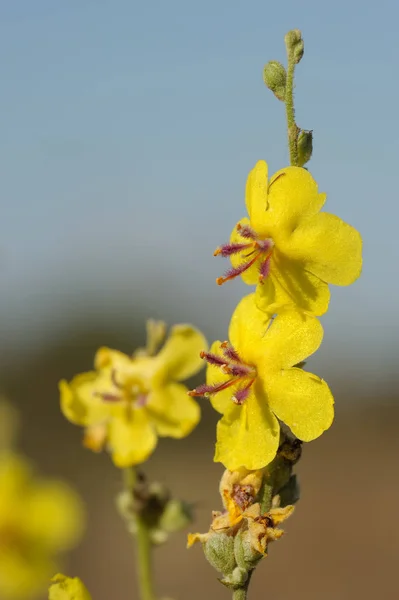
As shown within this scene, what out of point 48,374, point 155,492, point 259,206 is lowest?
point 155,492

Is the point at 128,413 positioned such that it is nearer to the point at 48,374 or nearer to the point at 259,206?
the point at 259,206

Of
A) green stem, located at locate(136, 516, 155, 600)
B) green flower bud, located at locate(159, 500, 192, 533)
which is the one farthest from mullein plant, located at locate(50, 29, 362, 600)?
green flower bud, located at locate(159, 500, 192, 533)

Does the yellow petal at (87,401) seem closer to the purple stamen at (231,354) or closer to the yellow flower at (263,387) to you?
the yellow flower at (263,387)

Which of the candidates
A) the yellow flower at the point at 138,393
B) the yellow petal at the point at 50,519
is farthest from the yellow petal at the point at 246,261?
the yellow petal at the point at 50,519

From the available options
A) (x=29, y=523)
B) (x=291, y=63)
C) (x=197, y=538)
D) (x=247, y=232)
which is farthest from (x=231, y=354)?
(x=29, y=523)

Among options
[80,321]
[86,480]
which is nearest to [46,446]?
[86,480]

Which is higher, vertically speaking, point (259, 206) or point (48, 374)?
point (48, 374)

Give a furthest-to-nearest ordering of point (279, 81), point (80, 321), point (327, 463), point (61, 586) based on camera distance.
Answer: point (80, 321) → point (327, 463) → point (279, 81) → point (61, 586)

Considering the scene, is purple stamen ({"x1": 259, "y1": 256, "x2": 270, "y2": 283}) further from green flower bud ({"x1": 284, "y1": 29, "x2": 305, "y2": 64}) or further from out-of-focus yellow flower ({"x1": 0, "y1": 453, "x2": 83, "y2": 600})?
out-of-focus yellow flower ({"x1": 0, "y1": 453, "x2": 83, "y2": 600})

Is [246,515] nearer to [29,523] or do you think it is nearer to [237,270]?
[237,270]
